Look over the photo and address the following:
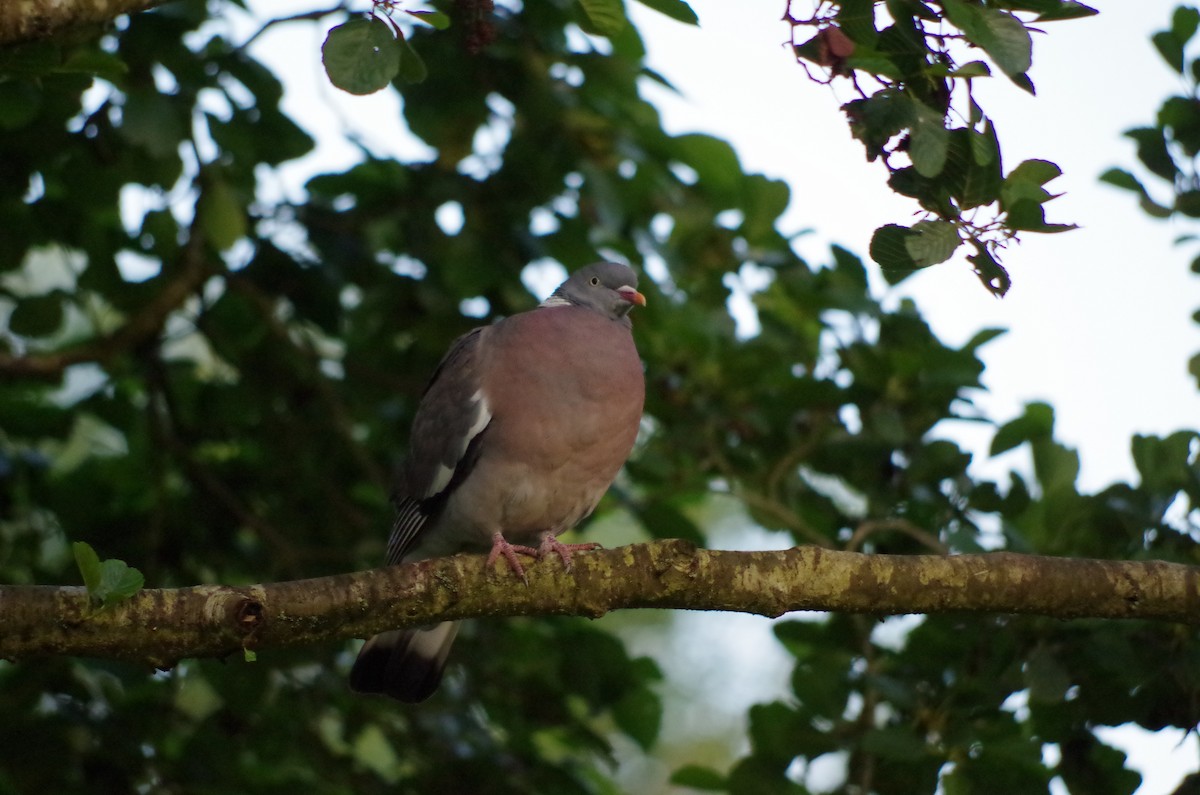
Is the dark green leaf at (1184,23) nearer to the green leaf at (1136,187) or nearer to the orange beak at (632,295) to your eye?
the green leaf at (1136,187)

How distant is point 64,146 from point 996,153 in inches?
107

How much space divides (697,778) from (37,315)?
2545mm

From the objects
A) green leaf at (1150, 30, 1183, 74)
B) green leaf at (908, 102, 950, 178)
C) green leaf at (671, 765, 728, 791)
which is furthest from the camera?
green leaf at (671, 765, 728, 791)

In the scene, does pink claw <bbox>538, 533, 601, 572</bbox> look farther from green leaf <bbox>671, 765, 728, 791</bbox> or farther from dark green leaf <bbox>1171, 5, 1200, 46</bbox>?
dark green leaf <bbox>1171, 5, 1200, 46</bbox>

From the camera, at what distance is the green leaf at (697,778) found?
12.0 ft

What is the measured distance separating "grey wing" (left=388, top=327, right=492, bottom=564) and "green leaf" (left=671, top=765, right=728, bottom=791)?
38.3 inches

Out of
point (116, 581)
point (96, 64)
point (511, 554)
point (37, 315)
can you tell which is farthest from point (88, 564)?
point (37, 315)

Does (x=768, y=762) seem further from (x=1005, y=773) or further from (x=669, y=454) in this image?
(x=669, y=454)

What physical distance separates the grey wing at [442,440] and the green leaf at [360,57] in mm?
1380

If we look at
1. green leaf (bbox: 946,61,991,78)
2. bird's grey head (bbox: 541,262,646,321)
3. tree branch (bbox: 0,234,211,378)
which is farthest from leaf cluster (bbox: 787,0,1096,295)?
tree branch (bbox: 0,234,211,378)

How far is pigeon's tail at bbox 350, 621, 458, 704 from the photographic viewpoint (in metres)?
3.81

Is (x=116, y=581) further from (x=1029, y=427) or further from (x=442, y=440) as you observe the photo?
(x=1029, y=427)

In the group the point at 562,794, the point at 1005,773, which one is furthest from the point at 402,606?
the point at 562,794

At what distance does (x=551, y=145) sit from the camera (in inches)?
171
